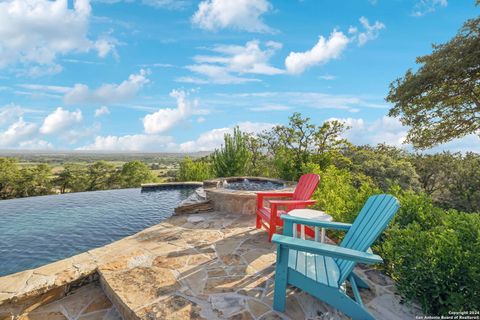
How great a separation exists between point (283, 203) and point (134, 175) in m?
23.3

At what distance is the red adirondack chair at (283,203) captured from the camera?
330cm

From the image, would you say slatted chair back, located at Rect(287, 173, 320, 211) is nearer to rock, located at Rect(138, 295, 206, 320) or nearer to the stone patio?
the stone patio

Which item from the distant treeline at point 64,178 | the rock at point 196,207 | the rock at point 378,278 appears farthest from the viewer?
the distant treeline at point 64,178

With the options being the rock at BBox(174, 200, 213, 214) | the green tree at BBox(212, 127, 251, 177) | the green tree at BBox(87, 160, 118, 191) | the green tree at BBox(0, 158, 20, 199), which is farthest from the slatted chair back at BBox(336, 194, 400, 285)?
the green tree at BBox(87, 160, 118, 191)

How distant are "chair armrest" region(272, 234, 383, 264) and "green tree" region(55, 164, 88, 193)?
2532 centimetres

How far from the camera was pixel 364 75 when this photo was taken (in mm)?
9406

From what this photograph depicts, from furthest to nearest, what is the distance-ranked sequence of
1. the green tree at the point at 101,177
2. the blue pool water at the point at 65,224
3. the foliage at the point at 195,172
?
the green tree at the point at 101,177
the foliage at the point at 195,172
the blue pool water at the point at 65,224

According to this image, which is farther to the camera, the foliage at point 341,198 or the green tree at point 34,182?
the green tree at point 34,182

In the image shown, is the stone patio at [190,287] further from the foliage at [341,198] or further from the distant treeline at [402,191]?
the foliage at [341,198]

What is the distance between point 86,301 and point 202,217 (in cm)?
266

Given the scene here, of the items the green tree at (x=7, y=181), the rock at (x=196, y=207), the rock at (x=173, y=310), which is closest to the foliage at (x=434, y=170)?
the rock at (x=196, y=207)

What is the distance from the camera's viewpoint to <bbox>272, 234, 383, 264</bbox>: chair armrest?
1.58 metres

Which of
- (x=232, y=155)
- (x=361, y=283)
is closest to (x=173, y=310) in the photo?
(x=361, y=283)

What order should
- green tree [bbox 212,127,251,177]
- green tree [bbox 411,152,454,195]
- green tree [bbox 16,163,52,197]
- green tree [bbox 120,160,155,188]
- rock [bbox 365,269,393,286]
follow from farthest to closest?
green tree [bbox 120,160,155,188] → green tree [bbox 16,163,52,197] → green tree [bbox 411,152,454,195] → green tree [bbox 212,127,251,177] → rock [bbox 365,269,393,286]
